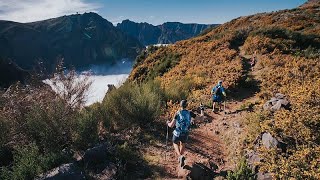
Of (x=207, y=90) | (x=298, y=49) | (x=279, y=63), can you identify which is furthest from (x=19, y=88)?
(x=298, y=49)

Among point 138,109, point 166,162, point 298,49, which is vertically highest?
point 298,49

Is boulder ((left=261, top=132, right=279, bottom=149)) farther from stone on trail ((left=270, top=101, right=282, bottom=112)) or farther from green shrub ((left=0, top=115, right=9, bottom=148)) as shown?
green shrub ((left=0, top=115, right=9, bottom=148))

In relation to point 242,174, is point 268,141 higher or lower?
higher

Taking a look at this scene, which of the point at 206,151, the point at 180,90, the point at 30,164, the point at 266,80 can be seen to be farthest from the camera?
the point at 266,80

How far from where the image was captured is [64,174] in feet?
25.7

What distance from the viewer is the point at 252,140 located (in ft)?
34.5

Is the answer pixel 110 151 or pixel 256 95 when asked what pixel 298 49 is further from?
pixel 110 151

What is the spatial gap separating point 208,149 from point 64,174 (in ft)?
16.2

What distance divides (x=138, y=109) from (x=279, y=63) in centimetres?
1194

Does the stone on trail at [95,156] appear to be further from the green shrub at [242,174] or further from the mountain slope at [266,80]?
the mountain slope at [266,80]

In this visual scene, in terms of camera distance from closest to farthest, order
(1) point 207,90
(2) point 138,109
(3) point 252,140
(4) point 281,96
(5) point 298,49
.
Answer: (3) point 252,140 → (2) point 138,109 → (4) point 281,96 → (1) point 207,90 → (5) point 298,49

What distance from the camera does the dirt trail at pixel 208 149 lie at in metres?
8.83

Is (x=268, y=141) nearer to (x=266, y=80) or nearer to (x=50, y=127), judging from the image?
(x=50, y=127)

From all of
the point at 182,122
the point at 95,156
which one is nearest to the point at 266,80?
the point at 182,122
